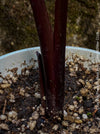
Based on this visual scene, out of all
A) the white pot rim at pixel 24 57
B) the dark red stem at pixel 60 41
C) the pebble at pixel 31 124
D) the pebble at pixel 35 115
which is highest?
the dark red stem at pixel 60 41

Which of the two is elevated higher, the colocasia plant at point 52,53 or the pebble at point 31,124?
the colocasia plant at point 52,53

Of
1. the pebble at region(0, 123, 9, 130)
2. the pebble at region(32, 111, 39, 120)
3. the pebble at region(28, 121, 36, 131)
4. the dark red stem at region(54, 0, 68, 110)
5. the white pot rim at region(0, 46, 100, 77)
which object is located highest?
the dark red stem at region(54, 0, 68, 110)

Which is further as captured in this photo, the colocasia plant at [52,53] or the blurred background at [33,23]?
the blurred background at [33,23]

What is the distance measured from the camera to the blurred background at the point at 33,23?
3.86ft

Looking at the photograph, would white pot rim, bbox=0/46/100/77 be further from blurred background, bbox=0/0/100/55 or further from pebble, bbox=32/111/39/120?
blurred background, bbox=0/0/100/55

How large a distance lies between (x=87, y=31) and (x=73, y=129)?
695mm

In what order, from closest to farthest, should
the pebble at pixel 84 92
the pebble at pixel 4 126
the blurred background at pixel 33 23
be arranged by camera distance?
the pebble at pixel 4 126 → the pebble at pixel 84 92 → the blurred background at pixel 33 23

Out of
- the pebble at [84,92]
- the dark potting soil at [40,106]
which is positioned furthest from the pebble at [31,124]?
the pebble at [84,92]

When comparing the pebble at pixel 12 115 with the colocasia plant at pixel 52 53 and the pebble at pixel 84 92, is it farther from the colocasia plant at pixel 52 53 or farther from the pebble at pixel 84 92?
the pebble at pixel 84 92

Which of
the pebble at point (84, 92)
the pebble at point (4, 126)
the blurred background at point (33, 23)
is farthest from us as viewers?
the blurred background at point (33, 23)

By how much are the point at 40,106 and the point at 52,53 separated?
0.21 m

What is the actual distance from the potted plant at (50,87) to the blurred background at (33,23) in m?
0.37

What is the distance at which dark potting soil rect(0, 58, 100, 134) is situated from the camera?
2.18ft

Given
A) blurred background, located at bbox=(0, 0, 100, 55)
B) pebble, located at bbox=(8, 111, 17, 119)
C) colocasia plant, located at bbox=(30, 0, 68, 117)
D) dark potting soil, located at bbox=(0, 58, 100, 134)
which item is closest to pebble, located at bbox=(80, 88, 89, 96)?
dark potting soil, located at bbox=(0, 58, 100, 134)
